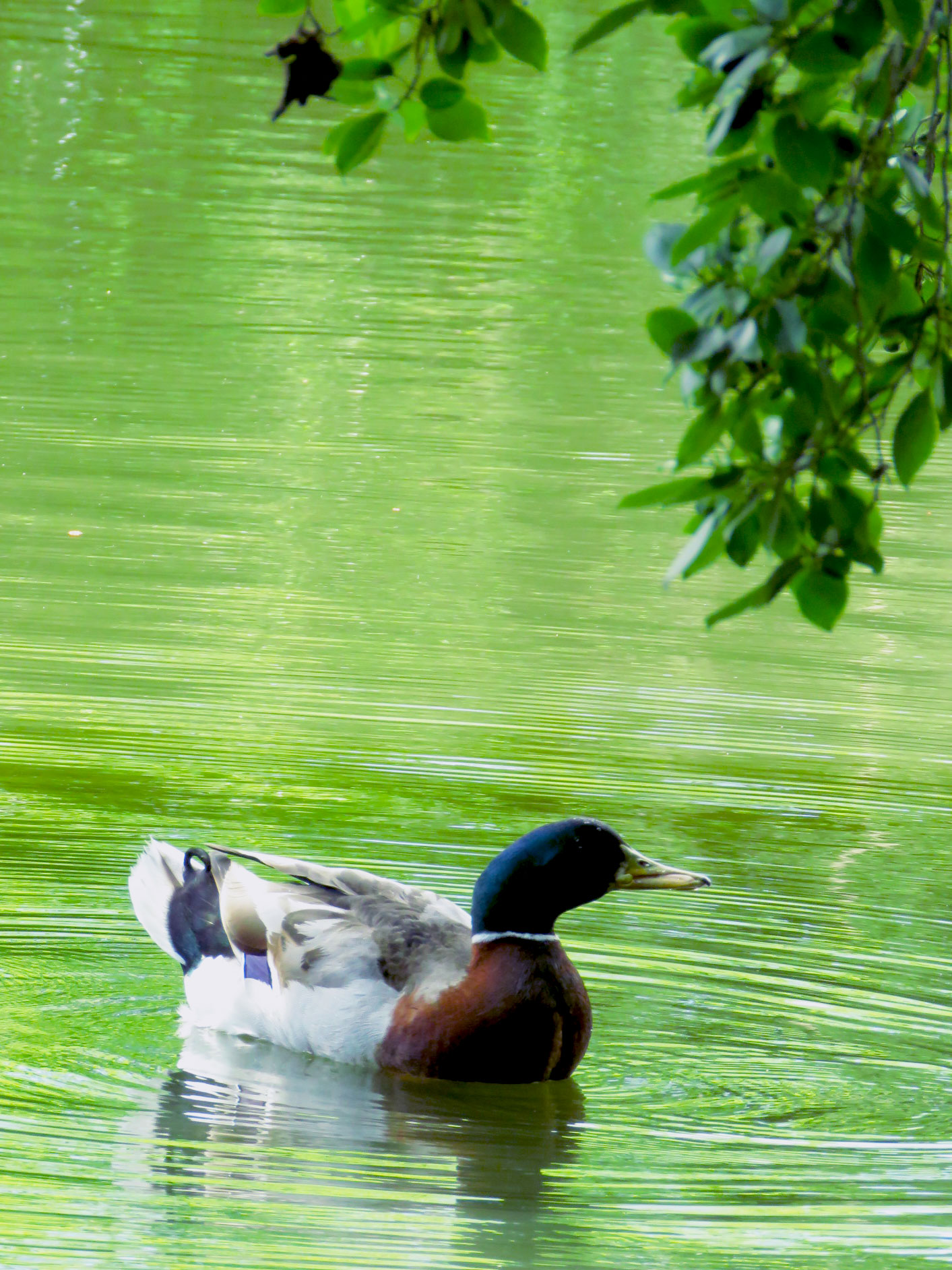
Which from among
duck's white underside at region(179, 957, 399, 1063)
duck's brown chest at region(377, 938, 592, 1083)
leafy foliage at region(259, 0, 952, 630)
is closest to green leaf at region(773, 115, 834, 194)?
leafy foliage at region(259, 0, 952, 630)

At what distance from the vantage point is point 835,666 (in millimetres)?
10219

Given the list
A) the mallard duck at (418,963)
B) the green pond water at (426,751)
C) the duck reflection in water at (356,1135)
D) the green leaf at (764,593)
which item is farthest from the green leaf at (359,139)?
the mallard duck at (418,963)

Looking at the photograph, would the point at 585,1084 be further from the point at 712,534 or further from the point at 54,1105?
the point at 712,534

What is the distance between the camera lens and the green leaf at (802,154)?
3113mm

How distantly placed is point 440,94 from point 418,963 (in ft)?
10.4

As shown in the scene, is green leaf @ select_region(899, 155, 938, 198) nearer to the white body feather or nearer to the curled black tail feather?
the white body feather

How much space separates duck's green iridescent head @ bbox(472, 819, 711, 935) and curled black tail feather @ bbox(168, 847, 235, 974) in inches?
31.4

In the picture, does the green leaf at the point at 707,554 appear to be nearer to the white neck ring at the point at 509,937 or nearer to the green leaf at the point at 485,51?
the green leaf at the point at 485,51

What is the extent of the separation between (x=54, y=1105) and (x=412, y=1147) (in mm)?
843

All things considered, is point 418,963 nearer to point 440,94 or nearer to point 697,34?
point 440,94

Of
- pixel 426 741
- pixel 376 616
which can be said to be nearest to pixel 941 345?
pixel 426 741

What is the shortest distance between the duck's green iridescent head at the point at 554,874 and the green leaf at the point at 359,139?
2961 mm

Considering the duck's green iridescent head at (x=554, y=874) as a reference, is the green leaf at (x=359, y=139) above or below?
above

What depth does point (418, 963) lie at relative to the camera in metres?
6.16
